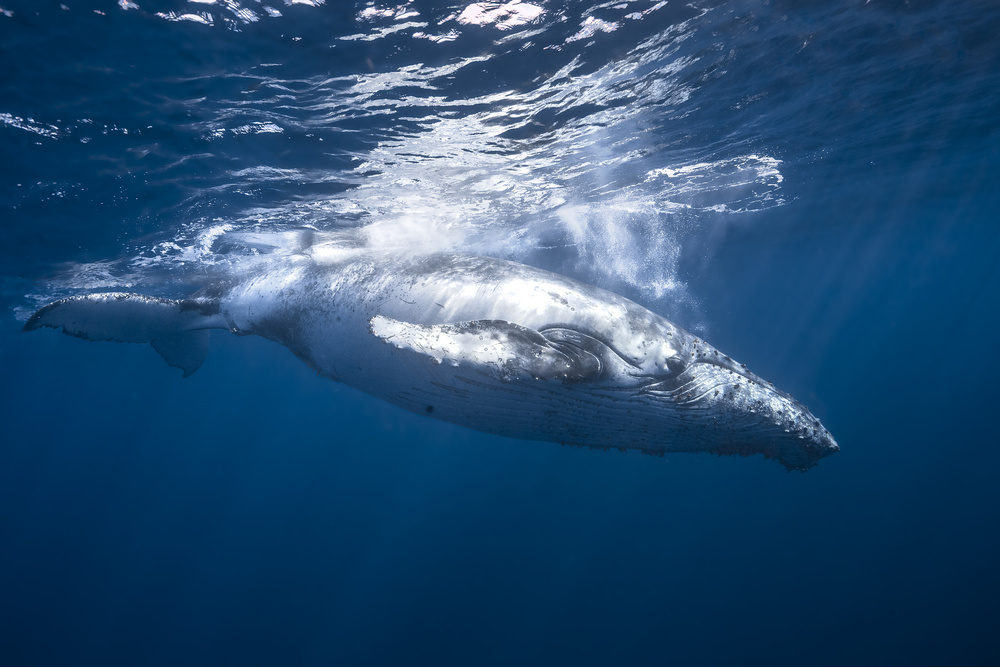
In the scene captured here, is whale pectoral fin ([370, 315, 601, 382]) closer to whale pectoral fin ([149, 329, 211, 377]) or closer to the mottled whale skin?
the mottled whale skin

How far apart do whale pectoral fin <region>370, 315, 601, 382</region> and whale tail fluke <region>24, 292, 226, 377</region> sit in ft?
17.6

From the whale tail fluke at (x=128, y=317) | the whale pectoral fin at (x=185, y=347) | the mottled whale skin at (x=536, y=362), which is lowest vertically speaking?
the whale pectoral fin at (x=185, y=347)

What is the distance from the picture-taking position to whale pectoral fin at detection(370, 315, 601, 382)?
3090 mm

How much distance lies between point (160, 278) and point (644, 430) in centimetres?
2094

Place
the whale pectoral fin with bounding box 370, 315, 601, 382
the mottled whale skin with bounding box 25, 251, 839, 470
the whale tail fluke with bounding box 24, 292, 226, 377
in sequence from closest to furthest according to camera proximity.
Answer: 1. the whale pectoral fin with bounding box 370, 315, 601, 382
2. the mottled whale skin with bounding box 25, 251, 839, 470
3. the whale tail fluke with bounding box 24, 292, 226, 377

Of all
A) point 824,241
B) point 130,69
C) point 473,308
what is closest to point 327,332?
point 473,308

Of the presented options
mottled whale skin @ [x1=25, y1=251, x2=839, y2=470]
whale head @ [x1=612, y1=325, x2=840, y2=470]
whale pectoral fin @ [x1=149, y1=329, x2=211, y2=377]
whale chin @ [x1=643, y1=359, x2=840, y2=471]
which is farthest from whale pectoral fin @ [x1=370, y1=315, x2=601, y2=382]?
whale pectoral fin @ [x1=149, y1=329, x2=211, y2=377]

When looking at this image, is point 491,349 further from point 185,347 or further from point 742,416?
point 185,347

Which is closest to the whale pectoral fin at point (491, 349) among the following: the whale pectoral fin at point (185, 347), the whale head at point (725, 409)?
the whale head at point (725, 409)

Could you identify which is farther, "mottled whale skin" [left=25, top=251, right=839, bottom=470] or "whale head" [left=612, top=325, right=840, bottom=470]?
"whale head" [left=612, top=325, right=840, bottom=470]

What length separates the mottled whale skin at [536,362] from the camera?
3.30 m

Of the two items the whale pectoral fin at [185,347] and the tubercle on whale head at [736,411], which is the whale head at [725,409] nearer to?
the tubercle on whale head at [736,411]

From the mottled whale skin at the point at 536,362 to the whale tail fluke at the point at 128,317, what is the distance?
2926 mm

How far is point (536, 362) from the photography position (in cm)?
314
